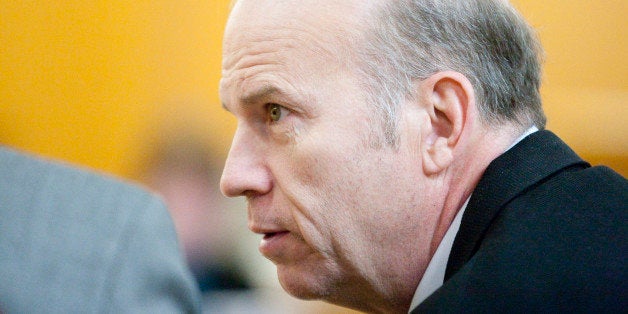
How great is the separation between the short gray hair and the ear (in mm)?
25

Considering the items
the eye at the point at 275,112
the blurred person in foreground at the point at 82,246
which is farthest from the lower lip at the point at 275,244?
the blurred person in foreground at the point at 82,246

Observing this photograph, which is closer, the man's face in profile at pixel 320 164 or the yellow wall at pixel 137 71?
the man's face in profile at pixel 320 164

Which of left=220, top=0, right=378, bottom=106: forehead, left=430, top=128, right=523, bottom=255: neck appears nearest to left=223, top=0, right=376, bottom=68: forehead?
left=220, top=0, right=378, bottom=106: forehead

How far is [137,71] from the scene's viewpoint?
16.0 ft

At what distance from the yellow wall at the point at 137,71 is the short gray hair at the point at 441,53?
109 inches

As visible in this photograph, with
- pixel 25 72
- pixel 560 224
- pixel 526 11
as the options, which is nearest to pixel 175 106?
pixel 25 72

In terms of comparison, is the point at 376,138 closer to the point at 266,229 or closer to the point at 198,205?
the point at 266,229

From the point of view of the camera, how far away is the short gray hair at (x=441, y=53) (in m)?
1.57

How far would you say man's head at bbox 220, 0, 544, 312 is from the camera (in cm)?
A: 157

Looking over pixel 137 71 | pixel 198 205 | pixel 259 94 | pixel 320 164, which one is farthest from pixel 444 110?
pixel 137 71

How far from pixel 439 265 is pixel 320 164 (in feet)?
0.98

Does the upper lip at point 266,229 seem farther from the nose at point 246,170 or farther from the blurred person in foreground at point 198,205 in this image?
the blurred person in foreground at point 198,205

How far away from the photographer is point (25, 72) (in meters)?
4.63

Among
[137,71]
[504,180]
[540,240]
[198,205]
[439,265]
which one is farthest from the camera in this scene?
[137,71]
